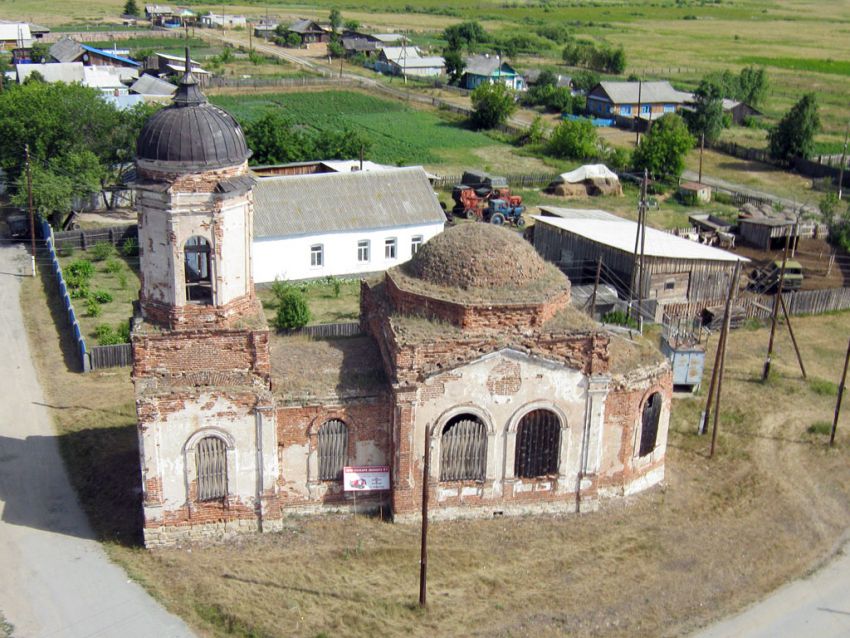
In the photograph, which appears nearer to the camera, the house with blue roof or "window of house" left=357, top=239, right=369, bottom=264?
"window of house" left=357, top=239, right=369, bottom=264

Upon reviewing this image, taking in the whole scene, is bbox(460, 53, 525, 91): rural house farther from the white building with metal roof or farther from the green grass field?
the white building with metal roof

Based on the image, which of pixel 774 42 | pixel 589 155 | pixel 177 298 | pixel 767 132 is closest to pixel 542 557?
pixel 177 298

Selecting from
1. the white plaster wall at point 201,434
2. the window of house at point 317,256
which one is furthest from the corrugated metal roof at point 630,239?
the white plaster wall at point 201,434

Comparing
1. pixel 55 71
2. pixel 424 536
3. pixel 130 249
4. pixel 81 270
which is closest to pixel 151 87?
pixel 55 71

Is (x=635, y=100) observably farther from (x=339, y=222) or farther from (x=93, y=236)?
(x=93, y=236)

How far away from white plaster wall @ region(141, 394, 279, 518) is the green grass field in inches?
1670

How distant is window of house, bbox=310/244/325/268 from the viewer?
41.3 meters

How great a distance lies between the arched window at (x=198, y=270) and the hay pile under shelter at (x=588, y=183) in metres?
37.4

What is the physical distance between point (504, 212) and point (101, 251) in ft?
66.2

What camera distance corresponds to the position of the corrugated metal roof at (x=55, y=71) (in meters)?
71.6

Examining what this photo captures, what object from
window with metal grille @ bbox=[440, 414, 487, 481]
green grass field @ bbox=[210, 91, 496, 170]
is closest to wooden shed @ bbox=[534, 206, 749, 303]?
window with metal grille @ bbox=[440, 414, 487, 481]

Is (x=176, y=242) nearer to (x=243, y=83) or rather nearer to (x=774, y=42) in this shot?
(x=243, y=83)

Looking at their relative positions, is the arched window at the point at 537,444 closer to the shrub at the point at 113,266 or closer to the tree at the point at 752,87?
the shrub at the point at 113,266

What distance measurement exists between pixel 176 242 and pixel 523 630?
11153mm
